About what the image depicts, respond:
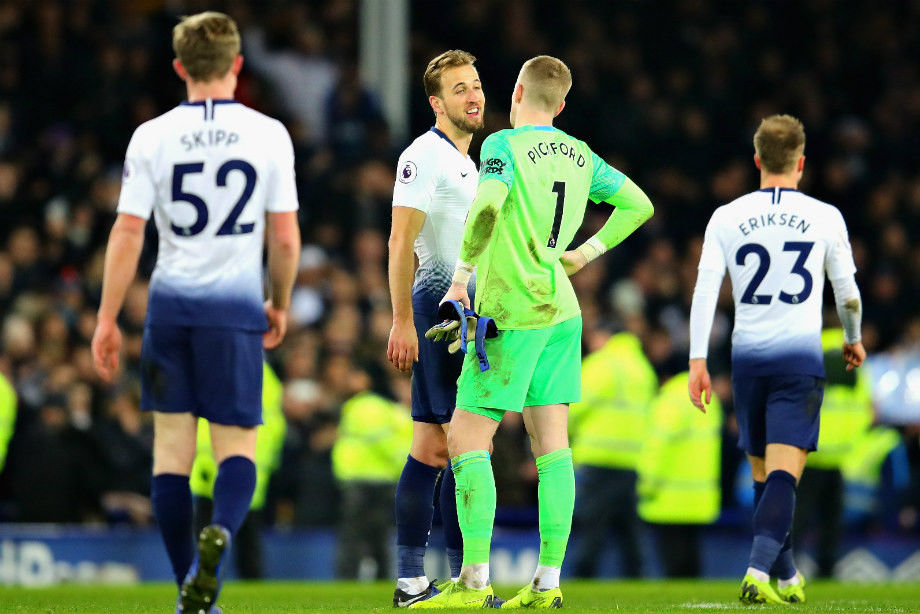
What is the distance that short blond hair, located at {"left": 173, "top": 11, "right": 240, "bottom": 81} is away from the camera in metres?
5.72

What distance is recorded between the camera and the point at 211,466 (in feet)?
38.7

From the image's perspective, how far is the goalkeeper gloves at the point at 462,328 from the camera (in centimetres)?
623

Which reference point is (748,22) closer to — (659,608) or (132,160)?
(659,608)

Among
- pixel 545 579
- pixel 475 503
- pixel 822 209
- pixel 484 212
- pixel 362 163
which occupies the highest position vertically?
pixel 362 163

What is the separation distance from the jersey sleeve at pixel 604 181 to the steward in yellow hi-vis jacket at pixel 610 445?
5.93 m

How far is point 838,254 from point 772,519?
4.56ft

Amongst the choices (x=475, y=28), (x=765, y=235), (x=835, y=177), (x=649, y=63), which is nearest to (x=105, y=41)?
(x=475, y=28)

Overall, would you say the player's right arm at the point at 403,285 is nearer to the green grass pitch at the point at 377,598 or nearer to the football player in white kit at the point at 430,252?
the football player in white kit at the point at 430,252

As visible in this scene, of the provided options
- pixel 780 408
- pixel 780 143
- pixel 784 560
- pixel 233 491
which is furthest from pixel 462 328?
pixel 784 560

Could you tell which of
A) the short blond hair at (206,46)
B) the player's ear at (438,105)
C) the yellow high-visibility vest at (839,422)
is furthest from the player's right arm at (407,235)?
the yellow high-visibility vest at (839,422)

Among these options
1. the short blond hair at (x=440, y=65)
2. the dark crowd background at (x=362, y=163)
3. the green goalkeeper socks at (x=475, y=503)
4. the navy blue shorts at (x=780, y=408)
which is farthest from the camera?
the dark crowd background at (x=362, y=163)

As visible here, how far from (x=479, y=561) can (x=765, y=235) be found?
2.43 m

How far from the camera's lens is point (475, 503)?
20.8ft

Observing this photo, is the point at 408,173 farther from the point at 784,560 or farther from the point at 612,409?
the point at 612,409
